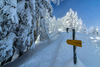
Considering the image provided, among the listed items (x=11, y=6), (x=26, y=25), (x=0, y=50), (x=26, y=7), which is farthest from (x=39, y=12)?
(x=0, y=50)

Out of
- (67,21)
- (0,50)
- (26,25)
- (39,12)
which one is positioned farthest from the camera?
(67,21)

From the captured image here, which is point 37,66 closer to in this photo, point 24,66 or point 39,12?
point 24,66

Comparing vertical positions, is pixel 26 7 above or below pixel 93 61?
above

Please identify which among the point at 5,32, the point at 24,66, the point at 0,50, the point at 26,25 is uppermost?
the point at 26,25

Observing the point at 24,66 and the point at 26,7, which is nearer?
the point at 24,66

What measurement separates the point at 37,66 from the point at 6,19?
315 cm

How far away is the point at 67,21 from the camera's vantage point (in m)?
31.0

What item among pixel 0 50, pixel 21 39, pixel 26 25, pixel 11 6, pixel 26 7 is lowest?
pixel 0 50

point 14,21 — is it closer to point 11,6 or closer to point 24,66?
point 11,6

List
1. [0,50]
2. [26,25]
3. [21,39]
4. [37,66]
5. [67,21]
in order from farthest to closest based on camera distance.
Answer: [67,21] → [26,25] → [21,39] → [37,66] → [0,50]

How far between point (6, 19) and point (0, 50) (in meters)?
1.70

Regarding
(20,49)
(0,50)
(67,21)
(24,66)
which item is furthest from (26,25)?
(67,21)

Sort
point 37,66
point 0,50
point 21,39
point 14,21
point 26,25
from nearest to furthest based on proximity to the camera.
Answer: point 0,50, point 37,66, point 14,21, point 21,39, point 26,25

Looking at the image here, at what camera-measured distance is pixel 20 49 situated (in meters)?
5.04
